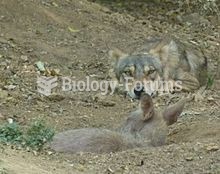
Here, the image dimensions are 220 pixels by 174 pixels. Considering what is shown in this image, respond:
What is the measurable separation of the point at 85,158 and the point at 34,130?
1.61 feet

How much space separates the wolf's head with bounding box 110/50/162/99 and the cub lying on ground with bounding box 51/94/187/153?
2.40 meters

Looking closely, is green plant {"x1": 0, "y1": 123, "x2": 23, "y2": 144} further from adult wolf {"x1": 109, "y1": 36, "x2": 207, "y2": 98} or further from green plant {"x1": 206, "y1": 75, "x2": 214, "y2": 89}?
green plant {"x1": 206, "y1": 75, "x2": 214, "y2": 89}

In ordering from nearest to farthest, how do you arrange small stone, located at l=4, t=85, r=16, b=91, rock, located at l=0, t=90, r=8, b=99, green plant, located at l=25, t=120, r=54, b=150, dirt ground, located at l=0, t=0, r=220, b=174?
dirt ground, located at l=0, t=0, r=220, b=174 → green plant, located at l=25, t=120, r=54, b=150 → rock, located at l=0, t=90, r=8, b=99 → small stone, located at l=4, t=85, r=16, b=91

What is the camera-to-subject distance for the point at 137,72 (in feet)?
35.6

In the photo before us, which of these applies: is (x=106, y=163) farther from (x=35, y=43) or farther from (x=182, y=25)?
(x=182, y=25)

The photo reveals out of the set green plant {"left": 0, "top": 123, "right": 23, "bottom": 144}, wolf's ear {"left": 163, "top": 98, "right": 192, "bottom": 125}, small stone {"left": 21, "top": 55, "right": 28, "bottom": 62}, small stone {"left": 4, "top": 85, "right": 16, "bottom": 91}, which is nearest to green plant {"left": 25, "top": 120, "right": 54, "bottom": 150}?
green plant {"left": 0, "top": 123, "right": 23, "bottom": 144}

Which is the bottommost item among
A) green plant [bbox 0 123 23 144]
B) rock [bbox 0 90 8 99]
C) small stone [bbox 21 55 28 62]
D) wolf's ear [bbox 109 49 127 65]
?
green plant [bbox 0 123 23 144]

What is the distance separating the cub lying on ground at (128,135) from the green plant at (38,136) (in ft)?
1.58

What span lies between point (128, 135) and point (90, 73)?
12.2 ft

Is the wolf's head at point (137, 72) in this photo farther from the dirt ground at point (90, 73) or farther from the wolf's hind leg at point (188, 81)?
the wolf's hind leg at point (188, 81)

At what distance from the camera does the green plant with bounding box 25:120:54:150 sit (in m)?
6.36

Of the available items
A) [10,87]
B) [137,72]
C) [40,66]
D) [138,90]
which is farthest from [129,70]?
[10,87]

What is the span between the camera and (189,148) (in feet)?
21.5

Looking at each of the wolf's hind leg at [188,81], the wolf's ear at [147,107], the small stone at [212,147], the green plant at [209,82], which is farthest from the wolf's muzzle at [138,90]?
the small stone at [212,147]
